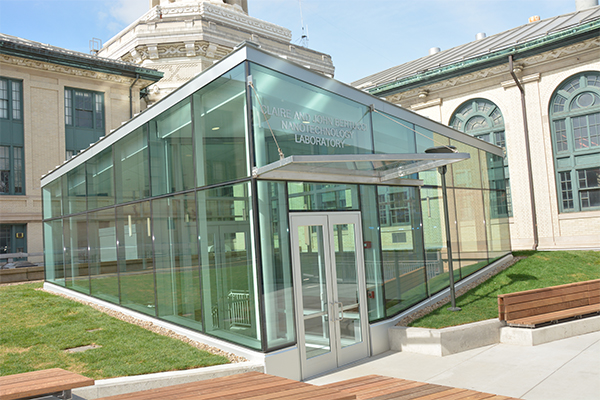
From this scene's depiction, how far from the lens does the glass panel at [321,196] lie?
27.7ft

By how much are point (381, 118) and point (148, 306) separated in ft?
22.2

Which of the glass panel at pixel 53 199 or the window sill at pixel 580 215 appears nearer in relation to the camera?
the glass panel at pixel 53 199

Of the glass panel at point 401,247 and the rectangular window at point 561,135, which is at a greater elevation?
the rectangular window at point 561,135

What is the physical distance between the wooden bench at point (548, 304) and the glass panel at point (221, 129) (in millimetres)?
6312

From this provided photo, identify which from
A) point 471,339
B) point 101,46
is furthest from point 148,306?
point 101,46

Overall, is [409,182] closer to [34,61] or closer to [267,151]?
[267,151]

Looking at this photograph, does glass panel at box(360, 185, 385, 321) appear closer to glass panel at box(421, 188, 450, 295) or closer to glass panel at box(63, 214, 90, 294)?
glass panel at box(421, 188, 450, 295)

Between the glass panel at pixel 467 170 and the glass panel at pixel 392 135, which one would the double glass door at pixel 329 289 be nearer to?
the glass panel at pixel 392 135

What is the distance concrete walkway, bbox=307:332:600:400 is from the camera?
7.08m

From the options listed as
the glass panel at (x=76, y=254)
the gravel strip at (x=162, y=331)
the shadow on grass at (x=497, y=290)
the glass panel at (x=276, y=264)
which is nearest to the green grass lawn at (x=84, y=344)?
the gravel strip at (x=162, y=331)

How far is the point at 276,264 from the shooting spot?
26.0 ft

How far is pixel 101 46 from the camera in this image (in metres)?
39.8

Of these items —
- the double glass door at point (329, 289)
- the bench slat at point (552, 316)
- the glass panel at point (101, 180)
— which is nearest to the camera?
the double glass door at point (329, 289)

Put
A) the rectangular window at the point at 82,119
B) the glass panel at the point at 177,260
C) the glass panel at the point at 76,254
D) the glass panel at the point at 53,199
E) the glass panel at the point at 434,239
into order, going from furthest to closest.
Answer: the rectangular window at the point at 82,119 < the glass panel at the point at 53,199 < the glass panel at the point at 76,254 < the glass panel at the point at 434,239 < the glass panel at the point at 177,260
